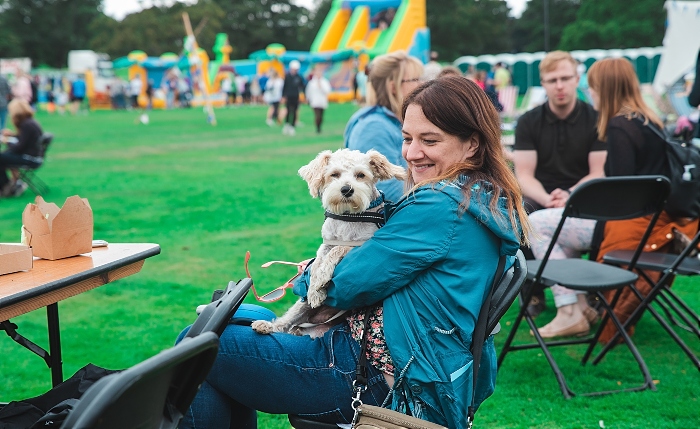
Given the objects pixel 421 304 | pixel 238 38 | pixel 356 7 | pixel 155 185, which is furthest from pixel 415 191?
pixel 238 38

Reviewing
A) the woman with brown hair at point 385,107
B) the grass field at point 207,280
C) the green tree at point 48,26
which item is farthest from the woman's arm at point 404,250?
the green tree at point 48,26

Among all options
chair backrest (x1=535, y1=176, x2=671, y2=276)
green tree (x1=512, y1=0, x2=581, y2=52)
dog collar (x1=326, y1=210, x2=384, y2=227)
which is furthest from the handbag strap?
green tree (x1=512, y1=0, x2=581, y2=52)

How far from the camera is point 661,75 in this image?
2139 cm

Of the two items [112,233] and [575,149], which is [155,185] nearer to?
[112,233]

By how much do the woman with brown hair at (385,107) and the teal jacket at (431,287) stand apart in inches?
96.5

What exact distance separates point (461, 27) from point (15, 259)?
84029 millimetres

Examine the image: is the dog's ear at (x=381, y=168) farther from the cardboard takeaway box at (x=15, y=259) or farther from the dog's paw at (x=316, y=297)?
the cardboard takeaway box at (x=15, y=259)

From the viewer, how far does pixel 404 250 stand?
2.28 meters

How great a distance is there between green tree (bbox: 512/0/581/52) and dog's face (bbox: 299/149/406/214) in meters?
82.6

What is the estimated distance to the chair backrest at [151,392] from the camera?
52.0 inches

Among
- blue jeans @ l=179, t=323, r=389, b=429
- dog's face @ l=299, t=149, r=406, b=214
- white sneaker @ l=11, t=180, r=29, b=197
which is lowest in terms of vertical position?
white sneaker @ l=11, t=180, r=29, b=197

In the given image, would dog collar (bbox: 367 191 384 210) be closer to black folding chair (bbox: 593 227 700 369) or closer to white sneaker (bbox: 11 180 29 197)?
black folding chair (bbox: 593 227 700 369)

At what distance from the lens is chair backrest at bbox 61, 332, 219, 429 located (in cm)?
132

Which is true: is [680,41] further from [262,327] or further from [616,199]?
[262,327]
